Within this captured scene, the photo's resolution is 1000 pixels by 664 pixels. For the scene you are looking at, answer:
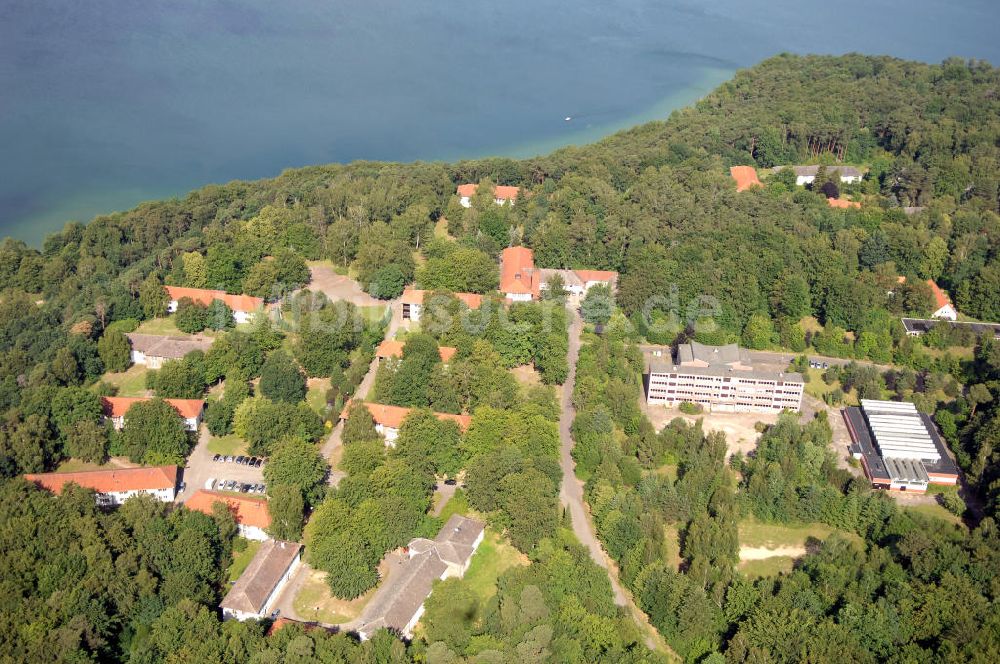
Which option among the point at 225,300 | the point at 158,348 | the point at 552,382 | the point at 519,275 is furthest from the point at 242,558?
the point at 519,275

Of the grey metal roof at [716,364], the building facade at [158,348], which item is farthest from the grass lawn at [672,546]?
the building facade at [158,348]

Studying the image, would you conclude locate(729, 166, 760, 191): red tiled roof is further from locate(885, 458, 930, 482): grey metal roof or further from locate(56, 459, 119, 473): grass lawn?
locate(56, 459, 119, 473): grass lawn

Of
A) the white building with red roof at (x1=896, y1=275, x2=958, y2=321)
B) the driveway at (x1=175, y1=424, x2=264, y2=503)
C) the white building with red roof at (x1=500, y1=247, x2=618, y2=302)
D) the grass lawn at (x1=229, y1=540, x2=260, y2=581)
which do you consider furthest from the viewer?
the white building with red roof at (x1=500, y1=247, x2=618, y2=302)

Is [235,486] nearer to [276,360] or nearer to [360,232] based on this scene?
[276,360]

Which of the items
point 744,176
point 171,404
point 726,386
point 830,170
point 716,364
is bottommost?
point 171,404

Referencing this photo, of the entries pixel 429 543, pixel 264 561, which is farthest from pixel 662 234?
pixel 264 561

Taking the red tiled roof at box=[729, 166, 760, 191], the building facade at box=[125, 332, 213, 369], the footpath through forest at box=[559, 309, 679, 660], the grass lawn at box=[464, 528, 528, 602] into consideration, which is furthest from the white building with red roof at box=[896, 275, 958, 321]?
the building facade at box=[125, 332, 213, 369]

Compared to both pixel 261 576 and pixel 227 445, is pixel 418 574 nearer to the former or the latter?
pixel 261 576
